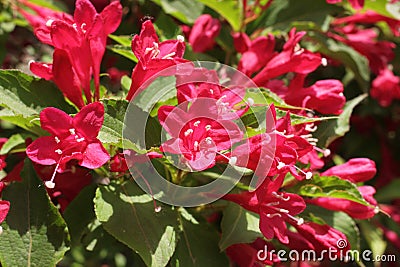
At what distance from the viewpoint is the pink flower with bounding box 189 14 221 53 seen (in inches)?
69.4

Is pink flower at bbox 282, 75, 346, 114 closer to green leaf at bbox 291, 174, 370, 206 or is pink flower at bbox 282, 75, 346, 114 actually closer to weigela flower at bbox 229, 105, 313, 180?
green leaf at bbox 291, 174, 370, 206

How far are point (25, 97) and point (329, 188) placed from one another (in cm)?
79

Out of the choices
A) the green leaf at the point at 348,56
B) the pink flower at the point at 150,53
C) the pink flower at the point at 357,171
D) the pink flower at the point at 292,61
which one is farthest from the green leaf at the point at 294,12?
the pink flower at the point at 150,53

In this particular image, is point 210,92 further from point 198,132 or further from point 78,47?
point 78,47

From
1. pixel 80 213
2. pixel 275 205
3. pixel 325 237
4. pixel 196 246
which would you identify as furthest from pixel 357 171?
pixel 80 213

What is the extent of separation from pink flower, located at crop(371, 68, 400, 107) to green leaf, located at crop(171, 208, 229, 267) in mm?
1052

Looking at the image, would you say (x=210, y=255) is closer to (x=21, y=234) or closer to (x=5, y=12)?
(x=21, y=234)

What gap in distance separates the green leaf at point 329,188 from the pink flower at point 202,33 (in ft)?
1.69

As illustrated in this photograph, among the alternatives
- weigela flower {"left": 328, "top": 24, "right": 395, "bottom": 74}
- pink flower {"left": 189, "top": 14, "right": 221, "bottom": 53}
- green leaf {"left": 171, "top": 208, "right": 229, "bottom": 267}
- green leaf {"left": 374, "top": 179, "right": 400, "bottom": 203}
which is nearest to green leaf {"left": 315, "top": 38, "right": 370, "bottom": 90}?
weigela flower {"left": 328, "top": 24, "right": 395, "bottom": 74}

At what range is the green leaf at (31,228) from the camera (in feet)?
4.25

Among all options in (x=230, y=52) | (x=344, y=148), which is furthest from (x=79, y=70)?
(x=344, y=148)

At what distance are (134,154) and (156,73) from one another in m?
0.19

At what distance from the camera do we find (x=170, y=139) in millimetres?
1237

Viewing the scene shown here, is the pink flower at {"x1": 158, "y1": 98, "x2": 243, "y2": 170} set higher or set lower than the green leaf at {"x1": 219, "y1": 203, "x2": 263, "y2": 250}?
higher
